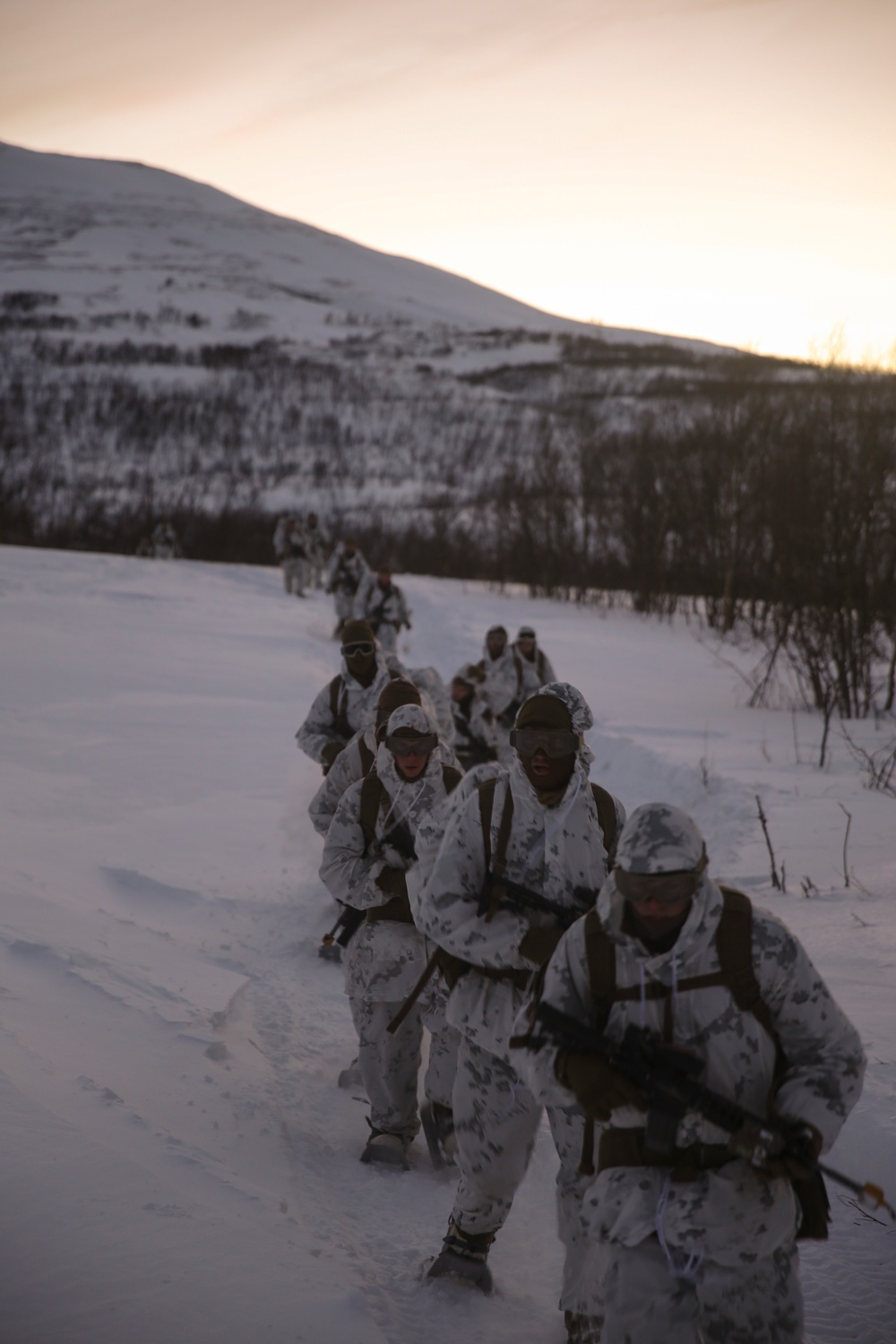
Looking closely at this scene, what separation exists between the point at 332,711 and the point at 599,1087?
443 centimetres

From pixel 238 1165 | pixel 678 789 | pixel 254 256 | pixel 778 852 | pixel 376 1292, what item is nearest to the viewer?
pixel 376 1292

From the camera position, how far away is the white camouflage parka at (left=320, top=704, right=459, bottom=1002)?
4.22 m

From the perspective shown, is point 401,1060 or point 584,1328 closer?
point 584,1328

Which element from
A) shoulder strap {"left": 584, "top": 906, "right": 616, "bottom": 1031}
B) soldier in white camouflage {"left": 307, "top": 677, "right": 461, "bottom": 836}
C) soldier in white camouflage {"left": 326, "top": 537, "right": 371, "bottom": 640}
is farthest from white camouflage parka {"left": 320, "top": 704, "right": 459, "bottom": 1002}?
soldier in white camouflage {"left": 326, "top": 537, "right": 371, "bottom": 640}

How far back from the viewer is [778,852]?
23.3 feet

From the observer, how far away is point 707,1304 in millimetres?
2354

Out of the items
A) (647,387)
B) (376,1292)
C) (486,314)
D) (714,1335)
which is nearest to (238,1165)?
(376,1292)

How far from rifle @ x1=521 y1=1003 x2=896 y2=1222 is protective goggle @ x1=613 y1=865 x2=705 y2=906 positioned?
306mm

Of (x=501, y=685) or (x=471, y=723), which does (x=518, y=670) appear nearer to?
(x=501, y=685)

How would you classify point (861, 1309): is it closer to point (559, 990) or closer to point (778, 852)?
point (559, 990)

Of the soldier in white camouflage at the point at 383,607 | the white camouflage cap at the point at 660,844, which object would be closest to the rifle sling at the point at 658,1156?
the white camouflage cap at the point at 660,844

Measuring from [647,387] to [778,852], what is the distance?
307 feet

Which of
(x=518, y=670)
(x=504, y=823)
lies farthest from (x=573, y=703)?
(x=518, y=670)

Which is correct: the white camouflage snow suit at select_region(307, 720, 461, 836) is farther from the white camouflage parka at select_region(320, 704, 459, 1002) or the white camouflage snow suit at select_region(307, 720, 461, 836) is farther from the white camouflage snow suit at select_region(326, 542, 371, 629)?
the white camouflage snow suit at select_region(326, 542, 371, 629)
